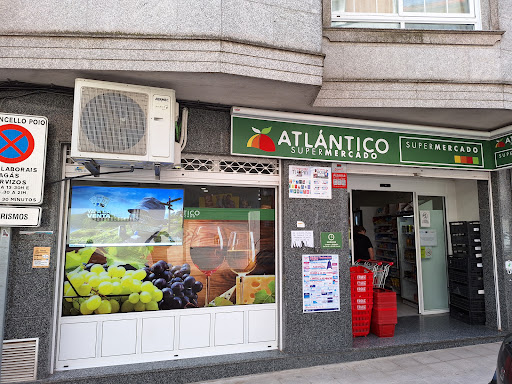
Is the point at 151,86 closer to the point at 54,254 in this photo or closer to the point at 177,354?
the point at 54,254

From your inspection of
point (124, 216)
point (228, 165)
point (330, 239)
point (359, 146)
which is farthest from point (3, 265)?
point (359, 146)

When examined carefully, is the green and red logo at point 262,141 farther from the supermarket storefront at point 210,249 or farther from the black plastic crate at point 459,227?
the black plastic crate at point 459,227

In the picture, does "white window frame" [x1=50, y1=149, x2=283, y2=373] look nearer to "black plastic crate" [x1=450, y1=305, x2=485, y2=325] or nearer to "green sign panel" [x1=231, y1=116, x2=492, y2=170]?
"green sign panel" [x1=231, y1=116, x2=492, y2=170]

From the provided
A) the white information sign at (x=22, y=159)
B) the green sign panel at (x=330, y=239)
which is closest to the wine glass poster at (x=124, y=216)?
the white information sign at (x=22, y=159)

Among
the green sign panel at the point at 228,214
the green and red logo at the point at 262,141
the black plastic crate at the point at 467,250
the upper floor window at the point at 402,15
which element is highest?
the upper floor window at the point at 402,15

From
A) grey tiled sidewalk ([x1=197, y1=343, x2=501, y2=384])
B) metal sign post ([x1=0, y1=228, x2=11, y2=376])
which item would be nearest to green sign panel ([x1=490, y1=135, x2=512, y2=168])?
grey tiled sidewalk ([x1=197, y1=343, x2=501, y2=384])

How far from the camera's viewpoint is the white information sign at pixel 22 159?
363 cm

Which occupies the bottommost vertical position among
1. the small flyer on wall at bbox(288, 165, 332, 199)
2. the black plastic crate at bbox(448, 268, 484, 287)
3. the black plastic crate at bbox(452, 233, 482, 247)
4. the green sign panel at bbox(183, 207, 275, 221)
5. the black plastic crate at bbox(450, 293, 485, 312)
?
the black plastic crate at bbox(450, 293, 485, 312)

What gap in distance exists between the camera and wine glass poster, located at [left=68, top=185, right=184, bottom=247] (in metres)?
4.20

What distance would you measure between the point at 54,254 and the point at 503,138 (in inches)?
264

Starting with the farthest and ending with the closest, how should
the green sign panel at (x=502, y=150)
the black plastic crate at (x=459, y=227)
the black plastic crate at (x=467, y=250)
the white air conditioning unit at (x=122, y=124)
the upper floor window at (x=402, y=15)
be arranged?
the black plastic crate at (x=459, y=227)
the black plastic crate at (x=467, y=250)
the green sign panel at (x=502, y=150)
the upper floor window at (x=402, y=15)
the white air conditioning unit at (x=122, y=124)

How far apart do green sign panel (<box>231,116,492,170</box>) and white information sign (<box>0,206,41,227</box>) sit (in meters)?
2.36

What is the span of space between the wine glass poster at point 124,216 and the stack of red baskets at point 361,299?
2776 millimetres

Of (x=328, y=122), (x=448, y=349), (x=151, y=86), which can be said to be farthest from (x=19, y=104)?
(x=448, y=349)
